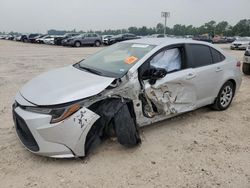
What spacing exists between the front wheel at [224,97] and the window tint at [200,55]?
70cm

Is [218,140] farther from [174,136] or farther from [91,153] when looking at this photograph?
[91,153]

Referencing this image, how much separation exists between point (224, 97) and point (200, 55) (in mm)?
1153

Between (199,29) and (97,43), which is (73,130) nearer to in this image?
(97,43)

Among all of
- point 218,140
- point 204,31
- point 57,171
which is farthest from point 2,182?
point 204,31

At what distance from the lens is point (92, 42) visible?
2947 centimetres

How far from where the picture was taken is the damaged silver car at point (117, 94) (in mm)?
3201

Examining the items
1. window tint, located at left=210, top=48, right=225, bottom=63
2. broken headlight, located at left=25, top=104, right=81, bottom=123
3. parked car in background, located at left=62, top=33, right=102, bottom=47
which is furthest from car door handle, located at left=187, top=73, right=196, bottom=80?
parked car in background, located at left=62, top=33, right=102, bottom=47

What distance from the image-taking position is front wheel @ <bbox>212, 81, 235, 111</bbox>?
5258 millimetres

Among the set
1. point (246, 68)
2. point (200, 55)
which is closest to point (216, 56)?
point (200, 55)

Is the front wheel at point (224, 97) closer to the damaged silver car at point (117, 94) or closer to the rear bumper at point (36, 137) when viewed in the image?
the damaged silver car at point (117, 94)

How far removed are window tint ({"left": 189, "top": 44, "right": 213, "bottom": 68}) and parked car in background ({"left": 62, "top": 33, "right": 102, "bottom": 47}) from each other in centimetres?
Result: 2493

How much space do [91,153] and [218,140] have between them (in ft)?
6.43

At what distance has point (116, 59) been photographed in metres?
4.38

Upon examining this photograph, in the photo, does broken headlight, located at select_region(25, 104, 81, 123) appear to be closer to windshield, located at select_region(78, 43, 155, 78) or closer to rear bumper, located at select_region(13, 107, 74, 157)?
rear bumper, located at select_region(13, 107, 74, 157)
